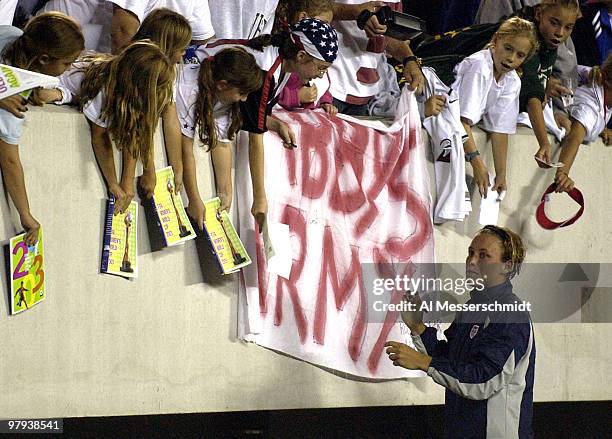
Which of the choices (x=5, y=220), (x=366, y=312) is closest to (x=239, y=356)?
(x=366, y=312)

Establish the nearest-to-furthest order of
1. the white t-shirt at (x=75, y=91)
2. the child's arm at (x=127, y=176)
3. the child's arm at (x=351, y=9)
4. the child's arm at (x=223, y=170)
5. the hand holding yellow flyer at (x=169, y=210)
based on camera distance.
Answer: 1. the white t-shirt at (x=75, y=91)
2. the child's arm at (x=127, y=176)
3. the hand holding yellow flyer at (x=169, y=210)
4. the child's arm at (x=223, y=170)
5. the child's arm at (x=351, y=9)

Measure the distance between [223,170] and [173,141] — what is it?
0.91ft

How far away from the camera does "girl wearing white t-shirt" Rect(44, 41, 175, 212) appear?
4.32m

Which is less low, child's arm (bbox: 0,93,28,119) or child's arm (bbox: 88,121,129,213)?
child's arm (bbox: 0,93,28,119)

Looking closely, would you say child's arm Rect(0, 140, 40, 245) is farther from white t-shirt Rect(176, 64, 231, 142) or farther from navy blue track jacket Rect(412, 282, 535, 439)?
navy blue track jacket Rect(412, 282, 535, 439)

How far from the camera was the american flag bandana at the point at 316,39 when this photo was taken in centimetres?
462

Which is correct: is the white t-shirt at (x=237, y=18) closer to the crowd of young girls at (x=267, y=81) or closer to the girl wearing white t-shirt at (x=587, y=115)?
the crowd of young girls at (x=267, y=81)

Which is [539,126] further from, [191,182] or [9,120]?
[9,120]

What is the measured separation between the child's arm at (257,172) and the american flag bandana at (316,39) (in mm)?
419

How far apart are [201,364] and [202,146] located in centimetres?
91

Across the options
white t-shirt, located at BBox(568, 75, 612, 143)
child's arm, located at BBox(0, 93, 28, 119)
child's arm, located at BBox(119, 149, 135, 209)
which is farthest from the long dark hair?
white t-shirt, located at BBox(568, 75, 612, 143)

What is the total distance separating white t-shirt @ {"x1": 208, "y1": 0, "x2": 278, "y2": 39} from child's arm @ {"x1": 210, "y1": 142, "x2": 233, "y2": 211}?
1.85ft

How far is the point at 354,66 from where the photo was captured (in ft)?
17.5

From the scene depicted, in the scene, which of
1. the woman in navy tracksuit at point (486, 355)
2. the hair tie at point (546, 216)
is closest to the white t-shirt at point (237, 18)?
the woman in navy tracksuit at point (486, 355)
